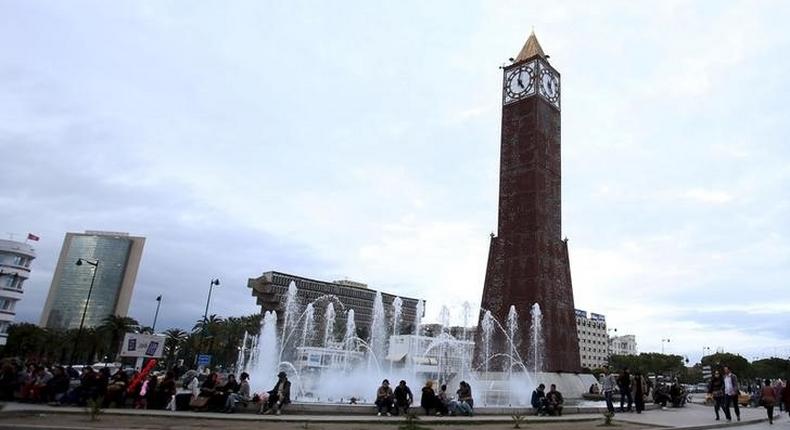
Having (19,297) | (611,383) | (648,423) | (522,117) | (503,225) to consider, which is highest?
(522,117)

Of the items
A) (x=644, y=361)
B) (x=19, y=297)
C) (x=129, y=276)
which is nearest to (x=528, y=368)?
(x=19, y=297)

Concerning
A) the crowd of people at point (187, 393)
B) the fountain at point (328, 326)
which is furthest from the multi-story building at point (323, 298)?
the crowd of people at point (187, 393)

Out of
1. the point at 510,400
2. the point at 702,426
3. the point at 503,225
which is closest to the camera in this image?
the point at 702,426

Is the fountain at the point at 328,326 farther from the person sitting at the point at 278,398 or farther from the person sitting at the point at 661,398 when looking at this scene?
the person sitting at the point at 661,398

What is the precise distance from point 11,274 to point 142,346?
4145 centimetres

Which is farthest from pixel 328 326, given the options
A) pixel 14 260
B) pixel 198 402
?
pixel 14 260

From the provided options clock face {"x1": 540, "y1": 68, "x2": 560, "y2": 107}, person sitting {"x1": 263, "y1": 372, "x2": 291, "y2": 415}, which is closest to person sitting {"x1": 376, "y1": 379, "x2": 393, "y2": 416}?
person sitting {"x1": 263, "y1": 372, "x2": 291, "y2": 415}

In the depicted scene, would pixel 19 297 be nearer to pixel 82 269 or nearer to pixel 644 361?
pixel 82 269

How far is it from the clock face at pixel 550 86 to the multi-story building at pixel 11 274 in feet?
180

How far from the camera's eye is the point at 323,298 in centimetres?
8606

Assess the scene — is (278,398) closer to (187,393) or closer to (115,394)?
(187,393)

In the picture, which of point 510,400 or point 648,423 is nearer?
point 648,423

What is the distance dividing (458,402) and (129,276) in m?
133

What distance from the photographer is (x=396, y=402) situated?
1523cm
